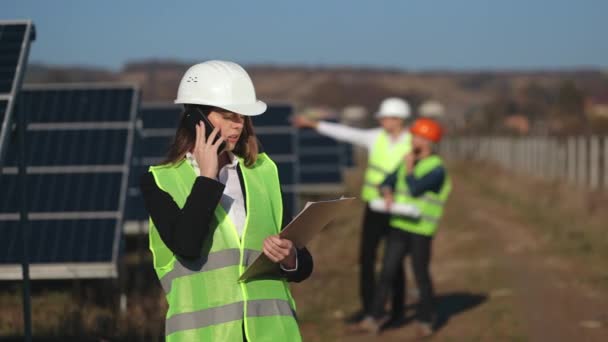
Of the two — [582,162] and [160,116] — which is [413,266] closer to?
[160,116]

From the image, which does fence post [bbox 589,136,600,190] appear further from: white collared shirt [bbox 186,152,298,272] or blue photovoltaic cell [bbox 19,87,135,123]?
white collared shirt [bbox 186,152,298,272]

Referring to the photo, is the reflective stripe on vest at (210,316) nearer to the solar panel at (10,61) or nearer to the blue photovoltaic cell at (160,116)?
the solar panel at (10,61)

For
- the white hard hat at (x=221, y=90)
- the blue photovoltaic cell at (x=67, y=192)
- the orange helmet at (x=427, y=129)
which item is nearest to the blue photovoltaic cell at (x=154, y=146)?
the blue photovoltaic cell at (x=67, y=192)

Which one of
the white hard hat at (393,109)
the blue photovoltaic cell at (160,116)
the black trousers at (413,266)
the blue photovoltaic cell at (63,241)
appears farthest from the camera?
the blue photovoltaic cell at (160,116)

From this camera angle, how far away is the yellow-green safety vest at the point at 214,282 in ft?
14.7

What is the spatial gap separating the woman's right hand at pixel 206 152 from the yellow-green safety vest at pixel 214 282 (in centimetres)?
12

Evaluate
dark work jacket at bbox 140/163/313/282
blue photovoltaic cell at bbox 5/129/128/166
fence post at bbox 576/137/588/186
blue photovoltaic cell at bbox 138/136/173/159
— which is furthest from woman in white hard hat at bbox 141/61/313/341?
fence post at bbox 576/137/588/186

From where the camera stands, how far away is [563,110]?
7006 cm

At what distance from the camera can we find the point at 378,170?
1121cm

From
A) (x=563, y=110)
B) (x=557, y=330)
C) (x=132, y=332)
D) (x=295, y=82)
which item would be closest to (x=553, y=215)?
(x=557, y=330)

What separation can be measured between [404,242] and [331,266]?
18.0ft

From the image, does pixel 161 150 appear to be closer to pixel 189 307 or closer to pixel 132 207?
pixel 132 207

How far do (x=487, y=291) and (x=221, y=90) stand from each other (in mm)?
9223

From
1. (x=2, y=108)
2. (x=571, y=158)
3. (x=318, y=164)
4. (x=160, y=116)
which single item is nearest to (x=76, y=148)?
(x=2, y=108)
